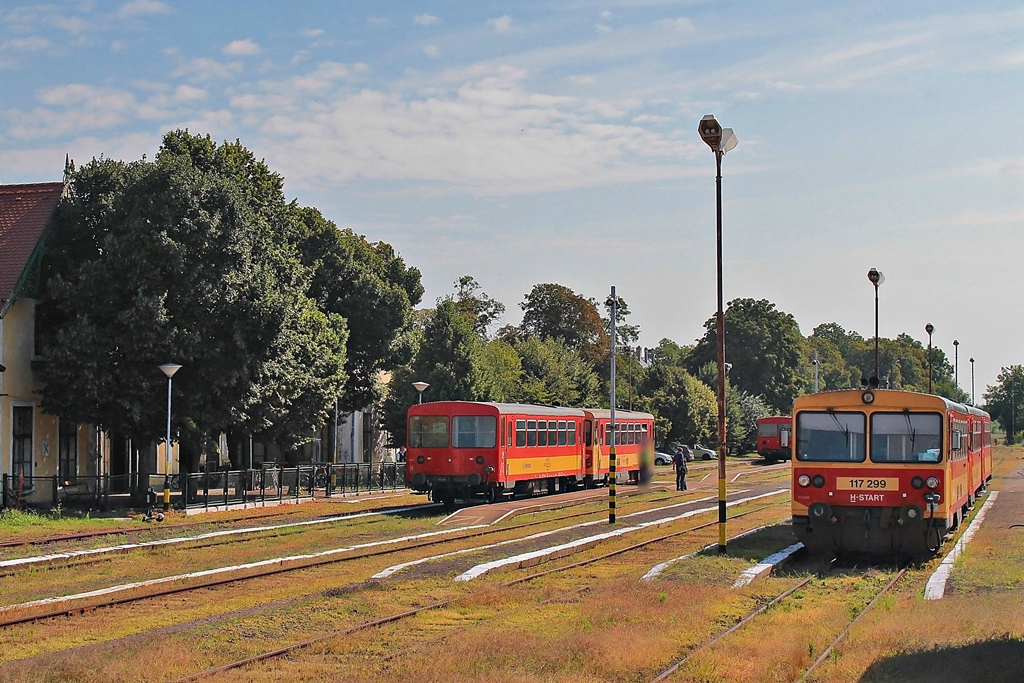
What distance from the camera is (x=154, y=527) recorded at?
26.0m

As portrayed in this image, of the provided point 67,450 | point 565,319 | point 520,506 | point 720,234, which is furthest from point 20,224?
point 565,319

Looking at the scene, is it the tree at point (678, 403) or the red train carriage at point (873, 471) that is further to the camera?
the tree at point (678, 403)

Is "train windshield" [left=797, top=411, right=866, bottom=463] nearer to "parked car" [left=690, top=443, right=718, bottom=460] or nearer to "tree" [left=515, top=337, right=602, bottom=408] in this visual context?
"tree" [left=515, top=337, right=602, bottom=408]

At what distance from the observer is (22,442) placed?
100ft

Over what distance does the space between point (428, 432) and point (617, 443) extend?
1131cm

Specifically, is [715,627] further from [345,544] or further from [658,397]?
[658,397]

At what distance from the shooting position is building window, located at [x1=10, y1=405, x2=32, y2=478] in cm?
3020

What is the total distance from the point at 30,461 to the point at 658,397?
54379 millimetres

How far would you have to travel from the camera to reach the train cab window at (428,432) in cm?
3130

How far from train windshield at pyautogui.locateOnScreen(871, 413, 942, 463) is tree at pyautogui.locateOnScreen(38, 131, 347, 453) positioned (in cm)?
1852

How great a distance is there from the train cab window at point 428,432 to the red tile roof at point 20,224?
1109 centimetres

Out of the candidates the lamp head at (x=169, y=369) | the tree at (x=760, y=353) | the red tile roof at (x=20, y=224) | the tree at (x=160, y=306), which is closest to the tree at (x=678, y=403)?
the tree at (x=760, y=353)

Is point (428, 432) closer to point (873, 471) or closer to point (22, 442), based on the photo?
point (22, 442)

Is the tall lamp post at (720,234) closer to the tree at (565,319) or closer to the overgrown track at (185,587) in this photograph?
the overgrown track at (185,587)
